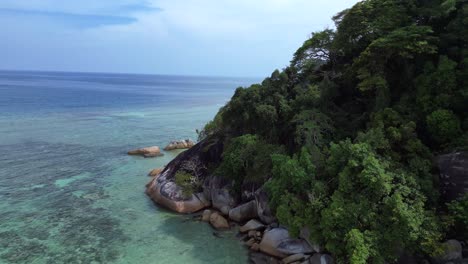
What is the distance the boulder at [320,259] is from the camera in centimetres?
1523

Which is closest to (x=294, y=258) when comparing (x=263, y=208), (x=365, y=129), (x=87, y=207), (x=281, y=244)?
(x=281, y=244)

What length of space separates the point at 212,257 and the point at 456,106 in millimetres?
14659

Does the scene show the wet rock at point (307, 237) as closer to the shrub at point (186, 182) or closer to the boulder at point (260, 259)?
the boulder at point (260, 259)

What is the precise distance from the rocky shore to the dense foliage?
936 mm

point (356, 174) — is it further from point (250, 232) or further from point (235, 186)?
point (235, 186)

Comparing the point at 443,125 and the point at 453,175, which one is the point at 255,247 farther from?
the point at 443,125

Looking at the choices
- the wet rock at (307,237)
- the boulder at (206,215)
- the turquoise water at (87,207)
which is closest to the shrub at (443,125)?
the wet rock at (307,237)

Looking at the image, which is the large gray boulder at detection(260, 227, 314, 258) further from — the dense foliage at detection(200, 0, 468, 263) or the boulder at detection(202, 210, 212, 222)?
the boulder at detection(202, 210, 212, 222)

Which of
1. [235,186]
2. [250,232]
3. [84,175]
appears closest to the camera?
[250,232]

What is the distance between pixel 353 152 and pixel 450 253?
5.66 metres

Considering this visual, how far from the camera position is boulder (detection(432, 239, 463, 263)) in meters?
14.1

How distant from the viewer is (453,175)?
15.6 meters

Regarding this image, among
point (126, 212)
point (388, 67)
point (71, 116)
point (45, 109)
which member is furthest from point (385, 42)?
point (45, 109)

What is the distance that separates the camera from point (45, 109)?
213 ft
